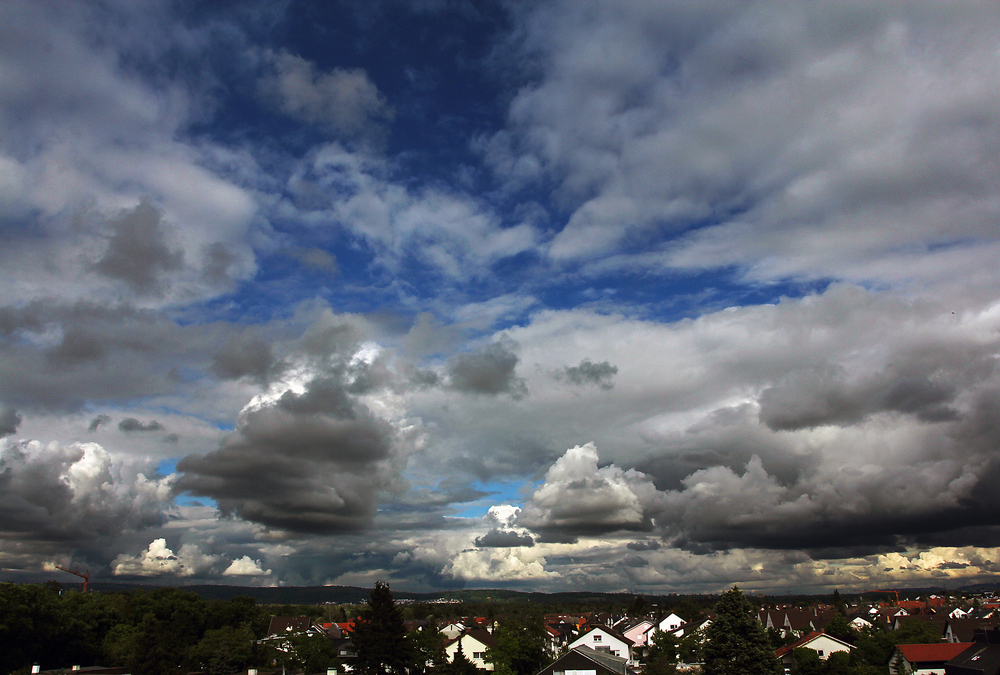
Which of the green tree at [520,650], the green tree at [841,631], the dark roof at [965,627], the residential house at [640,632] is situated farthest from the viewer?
the residential house at [640,632]

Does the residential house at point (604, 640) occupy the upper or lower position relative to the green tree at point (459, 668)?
lower

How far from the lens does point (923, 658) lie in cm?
8525

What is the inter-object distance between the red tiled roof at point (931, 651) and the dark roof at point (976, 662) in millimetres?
3463

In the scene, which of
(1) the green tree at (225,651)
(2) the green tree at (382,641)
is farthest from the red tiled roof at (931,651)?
(1) the green tree at (225,651)

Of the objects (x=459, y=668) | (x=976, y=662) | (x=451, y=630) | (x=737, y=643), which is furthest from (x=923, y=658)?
(x=451, y=630)

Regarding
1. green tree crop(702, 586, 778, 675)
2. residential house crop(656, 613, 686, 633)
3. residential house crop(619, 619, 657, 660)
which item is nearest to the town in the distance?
green tree crop(702, 586, 778, 675)

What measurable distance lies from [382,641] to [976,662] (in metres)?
66.2

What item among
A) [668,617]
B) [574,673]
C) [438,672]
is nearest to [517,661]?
[574,673]

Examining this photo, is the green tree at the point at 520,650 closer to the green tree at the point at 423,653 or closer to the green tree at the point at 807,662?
the green tree at the point at 423,653

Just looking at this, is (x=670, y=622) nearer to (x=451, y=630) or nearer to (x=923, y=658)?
(x=451, y=630)

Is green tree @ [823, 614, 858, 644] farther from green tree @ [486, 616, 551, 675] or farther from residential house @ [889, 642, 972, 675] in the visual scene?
green tree @ [486, 616, 551, 675]

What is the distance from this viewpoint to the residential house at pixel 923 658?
275ft

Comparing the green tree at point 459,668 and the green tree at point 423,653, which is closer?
the green tree at point 459,668

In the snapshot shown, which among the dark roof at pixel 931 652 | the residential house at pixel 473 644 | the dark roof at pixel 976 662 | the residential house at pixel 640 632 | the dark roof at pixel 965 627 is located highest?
the dark roof at pixel 976 662
